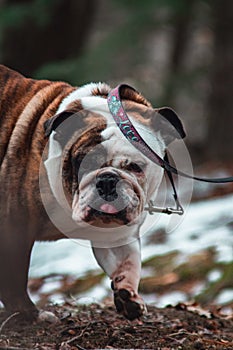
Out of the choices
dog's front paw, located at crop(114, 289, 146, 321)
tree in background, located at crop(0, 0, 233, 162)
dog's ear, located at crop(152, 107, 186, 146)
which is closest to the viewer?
dog's front paw, located at crop(114, 289, 146, 321)

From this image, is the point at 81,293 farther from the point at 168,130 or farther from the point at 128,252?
the point at 168,130

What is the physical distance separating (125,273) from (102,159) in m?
0.71

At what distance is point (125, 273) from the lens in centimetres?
382

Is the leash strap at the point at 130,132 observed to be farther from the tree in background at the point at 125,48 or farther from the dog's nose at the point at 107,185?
the tree in background at the point at 125,48

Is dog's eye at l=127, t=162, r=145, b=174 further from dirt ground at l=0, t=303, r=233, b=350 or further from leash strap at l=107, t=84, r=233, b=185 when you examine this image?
dirt ground at l=0, t=303, r=233, b=350

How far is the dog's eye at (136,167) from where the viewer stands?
11.5 ft

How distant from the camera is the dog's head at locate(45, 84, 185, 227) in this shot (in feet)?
11.1

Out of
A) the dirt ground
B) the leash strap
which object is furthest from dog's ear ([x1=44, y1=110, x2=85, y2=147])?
the dirt ground

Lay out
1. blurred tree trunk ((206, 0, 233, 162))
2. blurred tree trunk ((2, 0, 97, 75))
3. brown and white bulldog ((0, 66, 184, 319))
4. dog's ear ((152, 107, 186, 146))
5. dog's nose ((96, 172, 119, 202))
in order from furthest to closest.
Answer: blurred tree trunk ((2, 0, 97, 75)), blurred tree trunk ((206, 0, 233, 162)), dog's ear ((152, 107, 186, 146)), brown and white bulldog ((0, 66, 184, 319)), dog's nose ((96, 172, 119, 202))

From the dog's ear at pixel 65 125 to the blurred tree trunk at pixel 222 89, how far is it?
22.7ft

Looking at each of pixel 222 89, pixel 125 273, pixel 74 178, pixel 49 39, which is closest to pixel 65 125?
pixel 74 178

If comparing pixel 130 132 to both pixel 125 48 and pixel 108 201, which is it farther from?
pixel 125 48

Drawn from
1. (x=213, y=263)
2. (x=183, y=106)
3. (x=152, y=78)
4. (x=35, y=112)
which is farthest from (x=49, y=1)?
(x=183, y=106)

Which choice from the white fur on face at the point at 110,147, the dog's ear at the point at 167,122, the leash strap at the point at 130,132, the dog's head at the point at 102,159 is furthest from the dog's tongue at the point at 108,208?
the dog's ear at the point at 167,122
